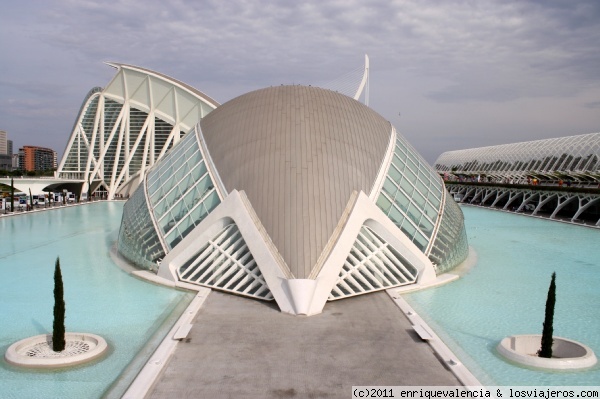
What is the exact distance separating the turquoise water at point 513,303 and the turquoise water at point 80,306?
6.98 meters

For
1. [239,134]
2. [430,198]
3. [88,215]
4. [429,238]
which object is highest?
[239,134]

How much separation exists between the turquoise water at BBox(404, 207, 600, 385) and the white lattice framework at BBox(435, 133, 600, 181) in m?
28.5

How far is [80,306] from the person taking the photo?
1480 cm

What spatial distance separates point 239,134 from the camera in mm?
18812

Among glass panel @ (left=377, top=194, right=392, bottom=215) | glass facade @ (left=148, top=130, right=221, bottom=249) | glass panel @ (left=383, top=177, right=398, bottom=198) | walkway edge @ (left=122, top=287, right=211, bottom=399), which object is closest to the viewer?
walkway edge @ (left=122, top=287, right=211, bottom=399)

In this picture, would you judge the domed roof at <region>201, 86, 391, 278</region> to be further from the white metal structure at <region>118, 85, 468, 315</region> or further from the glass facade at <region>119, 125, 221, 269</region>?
the glass facade at <region>119, 125, 221, 269</region>

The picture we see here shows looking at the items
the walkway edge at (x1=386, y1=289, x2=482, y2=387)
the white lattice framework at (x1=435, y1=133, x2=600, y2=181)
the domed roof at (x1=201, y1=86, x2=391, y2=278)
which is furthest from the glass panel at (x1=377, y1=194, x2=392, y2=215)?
the white lattice framework at (x1=435, y1=133, x2=600, y2=181)

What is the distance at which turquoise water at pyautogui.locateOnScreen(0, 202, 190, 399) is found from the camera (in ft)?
31.9

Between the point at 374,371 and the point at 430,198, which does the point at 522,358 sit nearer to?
the point at 374,371

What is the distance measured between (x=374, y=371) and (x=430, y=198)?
10870 mm

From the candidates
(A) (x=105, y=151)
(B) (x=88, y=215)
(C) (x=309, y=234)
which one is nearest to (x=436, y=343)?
(C) (x=309, y=234)

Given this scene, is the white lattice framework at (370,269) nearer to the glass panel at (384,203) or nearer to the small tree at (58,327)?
the glass panel at (384,203)

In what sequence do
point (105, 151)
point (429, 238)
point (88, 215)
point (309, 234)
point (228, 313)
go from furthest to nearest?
point (105, 151)
point (88, 215)
point (429, 238)
point (309, 234)
point (228, 313)

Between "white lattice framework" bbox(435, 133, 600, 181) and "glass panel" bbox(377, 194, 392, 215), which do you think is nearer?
"glass panel" bbox(377, 194, 392, 215)
